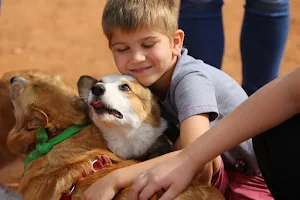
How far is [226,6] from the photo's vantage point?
7219 millimetres

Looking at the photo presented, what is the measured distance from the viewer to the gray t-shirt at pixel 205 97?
2590 millimetres

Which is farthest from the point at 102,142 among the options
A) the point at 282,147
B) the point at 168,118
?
the point at 282,147

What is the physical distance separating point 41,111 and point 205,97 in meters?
0.86

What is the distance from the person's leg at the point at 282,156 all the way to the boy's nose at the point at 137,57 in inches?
30.8

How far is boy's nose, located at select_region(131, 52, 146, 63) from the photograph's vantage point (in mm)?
2756

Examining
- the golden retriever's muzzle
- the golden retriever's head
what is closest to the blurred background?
the golden retriever's muzzle

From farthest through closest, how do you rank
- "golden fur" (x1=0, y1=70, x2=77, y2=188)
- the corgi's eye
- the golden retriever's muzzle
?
"golden fur" (x1=0, y1=70, x2=77, y2=188), the golden retriever's muzzle, the corgi's eye

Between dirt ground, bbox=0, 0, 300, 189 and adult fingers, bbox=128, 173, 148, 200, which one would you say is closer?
adult fingers, bbox=128, 173, 148, 200

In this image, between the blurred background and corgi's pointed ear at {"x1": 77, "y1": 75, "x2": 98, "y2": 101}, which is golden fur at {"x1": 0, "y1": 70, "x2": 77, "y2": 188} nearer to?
corgi's pointed ear at {"x1": 77, "y1": 75, "x2": 98, "y2": 101}

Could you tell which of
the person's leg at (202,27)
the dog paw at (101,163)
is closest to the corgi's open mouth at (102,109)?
the dog paw at (101,163)

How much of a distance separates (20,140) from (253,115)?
132cm

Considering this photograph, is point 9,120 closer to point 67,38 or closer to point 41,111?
point 41,111

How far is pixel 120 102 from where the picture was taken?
261 centimetres

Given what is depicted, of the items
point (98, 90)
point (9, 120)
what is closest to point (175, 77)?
point (98, 90)
